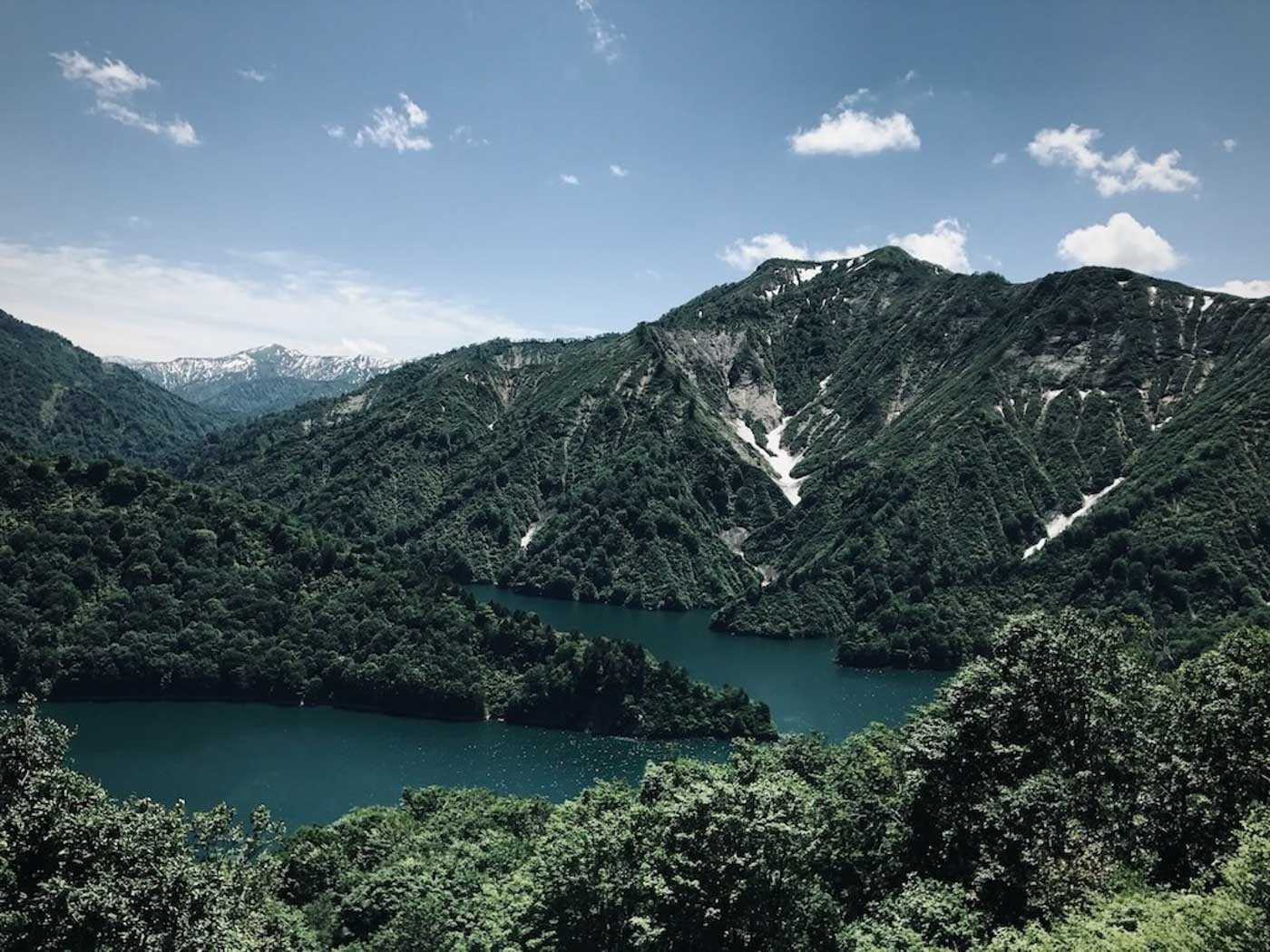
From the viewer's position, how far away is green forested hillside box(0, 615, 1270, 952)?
29203mm

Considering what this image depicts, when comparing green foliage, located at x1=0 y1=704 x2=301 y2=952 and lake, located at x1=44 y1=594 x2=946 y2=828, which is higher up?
green foliage, located at x1=0 y1=704 x2=301 y2=952

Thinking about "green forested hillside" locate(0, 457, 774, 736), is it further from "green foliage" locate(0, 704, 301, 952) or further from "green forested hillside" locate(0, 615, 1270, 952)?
"green foliage" locate(0, 704, 301, 952)

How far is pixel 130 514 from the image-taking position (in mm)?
171750

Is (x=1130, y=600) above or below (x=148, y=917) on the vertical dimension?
above

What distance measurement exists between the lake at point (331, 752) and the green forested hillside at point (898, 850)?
2611 inches

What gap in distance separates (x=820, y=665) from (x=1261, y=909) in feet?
577

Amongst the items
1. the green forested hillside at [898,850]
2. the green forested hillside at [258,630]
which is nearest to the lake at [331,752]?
the green forested hillside at [258,630]

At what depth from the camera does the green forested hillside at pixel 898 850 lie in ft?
95.8

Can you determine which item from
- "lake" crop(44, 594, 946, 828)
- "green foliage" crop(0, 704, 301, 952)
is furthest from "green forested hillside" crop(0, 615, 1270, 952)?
"lake" crop(44, 594, 946, 828)

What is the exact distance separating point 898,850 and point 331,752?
4276 inches

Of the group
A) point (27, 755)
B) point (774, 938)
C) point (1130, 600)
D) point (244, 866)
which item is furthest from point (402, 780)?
point (1130, 600)

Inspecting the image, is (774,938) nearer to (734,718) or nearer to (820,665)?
(734,718)

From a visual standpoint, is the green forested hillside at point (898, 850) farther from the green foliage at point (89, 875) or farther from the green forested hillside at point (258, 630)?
the green forested hillside at point (258, 630)

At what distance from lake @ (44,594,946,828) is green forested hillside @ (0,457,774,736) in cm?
416
